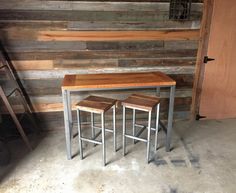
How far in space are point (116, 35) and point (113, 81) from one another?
764 mm

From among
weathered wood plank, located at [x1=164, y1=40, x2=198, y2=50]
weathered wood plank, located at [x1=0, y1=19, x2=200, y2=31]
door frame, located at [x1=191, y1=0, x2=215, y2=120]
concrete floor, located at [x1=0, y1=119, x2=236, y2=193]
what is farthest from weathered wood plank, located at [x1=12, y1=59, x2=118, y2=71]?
door frame, located at [x1=191, y1=0, x2=215, y2=120]

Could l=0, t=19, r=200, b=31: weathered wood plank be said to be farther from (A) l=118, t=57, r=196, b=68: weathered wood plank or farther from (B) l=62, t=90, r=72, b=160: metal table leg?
(B) l=62, t=90, r=72, b=160: metal table leg

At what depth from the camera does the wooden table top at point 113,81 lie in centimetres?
232

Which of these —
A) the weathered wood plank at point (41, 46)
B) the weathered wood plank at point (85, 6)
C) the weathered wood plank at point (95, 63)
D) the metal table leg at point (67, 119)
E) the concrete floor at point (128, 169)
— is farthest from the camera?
the weathered wood plank at point (95, 63)

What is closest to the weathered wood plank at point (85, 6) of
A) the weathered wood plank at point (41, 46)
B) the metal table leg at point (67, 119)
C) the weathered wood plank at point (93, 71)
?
the weathered wood plank at point (41, 46)

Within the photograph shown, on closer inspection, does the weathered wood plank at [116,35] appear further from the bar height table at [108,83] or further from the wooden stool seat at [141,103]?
the wooden stool seat at [141,103]

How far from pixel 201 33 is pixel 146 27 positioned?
781 millimetres

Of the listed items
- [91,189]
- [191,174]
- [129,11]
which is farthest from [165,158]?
[129,11]

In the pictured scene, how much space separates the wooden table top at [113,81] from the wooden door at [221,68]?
41.1 inches

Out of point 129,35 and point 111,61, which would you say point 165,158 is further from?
point 129,35

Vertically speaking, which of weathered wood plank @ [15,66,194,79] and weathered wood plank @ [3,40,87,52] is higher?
weathered wood plank @ [3,40,87,52]

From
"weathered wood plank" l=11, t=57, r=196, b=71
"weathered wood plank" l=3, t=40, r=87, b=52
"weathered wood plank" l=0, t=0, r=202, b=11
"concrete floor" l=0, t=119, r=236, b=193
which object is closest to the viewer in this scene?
"concrete floor" l=0, t=119, r=236, b=193

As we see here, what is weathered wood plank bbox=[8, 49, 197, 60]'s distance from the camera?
111 inches

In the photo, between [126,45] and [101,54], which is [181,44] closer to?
[126,45]
